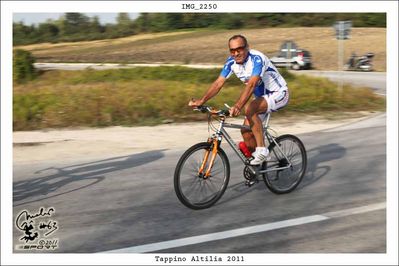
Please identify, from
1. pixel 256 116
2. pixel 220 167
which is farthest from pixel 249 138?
pixel 220 167

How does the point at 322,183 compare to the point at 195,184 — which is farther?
the point at 322,183

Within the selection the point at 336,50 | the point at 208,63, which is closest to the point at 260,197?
the point at 208,63

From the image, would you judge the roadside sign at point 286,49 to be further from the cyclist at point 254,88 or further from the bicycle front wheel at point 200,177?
the bicycle front wheel at point 200,177

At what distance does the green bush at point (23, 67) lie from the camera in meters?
21.4

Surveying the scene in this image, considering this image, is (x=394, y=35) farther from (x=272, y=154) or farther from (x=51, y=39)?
(x=51, y=39)

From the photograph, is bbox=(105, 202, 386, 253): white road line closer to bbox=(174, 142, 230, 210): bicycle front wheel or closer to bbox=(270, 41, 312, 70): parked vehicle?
bbox=(174, 142, 230, 210): bicycle front wheel

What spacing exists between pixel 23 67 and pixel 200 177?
1753 centimetres

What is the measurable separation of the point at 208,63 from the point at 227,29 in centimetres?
881

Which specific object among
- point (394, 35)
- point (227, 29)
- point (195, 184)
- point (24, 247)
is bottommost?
point (24, 247)

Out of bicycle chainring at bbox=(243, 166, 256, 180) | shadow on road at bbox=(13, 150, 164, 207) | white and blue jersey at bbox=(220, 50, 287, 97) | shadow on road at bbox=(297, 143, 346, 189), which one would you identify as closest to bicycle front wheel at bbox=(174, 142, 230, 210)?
bicycle chainring at bbox=(243, 166, 256, 180)

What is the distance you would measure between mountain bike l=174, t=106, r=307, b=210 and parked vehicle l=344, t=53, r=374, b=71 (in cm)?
1947

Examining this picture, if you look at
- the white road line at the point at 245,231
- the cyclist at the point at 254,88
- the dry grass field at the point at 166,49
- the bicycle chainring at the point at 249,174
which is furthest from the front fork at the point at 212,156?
the dry grass field at the point at 166,49

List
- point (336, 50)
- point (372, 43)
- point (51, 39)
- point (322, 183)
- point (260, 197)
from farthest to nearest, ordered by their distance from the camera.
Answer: point (336, 50) < point (372, 43) < point (51, 39) < point (322, 183) < point (260, 197)

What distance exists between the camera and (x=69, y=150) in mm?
9898
